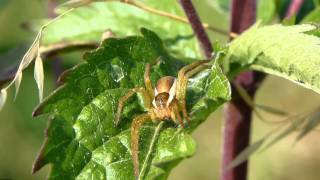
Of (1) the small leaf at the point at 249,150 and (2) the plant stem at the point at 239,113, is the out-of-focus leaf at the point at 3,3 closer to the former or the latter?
(2) the plant stem at the point at 239,113

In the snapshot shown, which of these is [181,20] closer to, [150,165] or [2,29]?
[150,165]

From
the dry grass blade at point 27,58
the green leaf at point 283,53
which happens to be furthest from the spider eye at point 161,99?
the dry grass blade at point 27,58

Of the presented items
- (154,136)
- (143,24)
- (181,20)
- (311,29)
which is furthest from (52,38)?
(311,29)

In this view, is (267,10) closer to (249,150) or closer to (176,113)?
(249,150)

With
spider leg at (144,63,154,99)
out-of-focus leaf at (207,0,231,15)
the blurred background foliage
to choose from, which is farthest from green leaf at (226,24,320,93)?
the blurred background foliage

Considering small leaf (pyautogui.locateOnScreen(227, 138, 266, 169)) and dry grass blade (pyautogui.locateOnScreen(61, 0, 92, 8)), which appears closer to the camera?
dry grass blade (pyautogui.locateOnScreen(61, 0, 92, 8))

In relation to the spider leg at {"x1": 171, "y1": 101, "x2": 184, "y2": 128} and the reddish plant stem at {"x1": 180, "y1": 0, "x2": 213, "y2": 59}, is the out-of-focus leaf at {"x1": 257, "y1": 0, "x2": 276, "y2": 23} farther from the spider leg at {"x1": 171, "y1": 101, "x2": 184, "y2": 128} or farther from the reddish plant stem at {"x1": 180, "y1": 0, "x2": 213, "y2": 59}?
the spider leg at {"x1": 171, "y1": 101, "x2": 184, "y2": 128}
